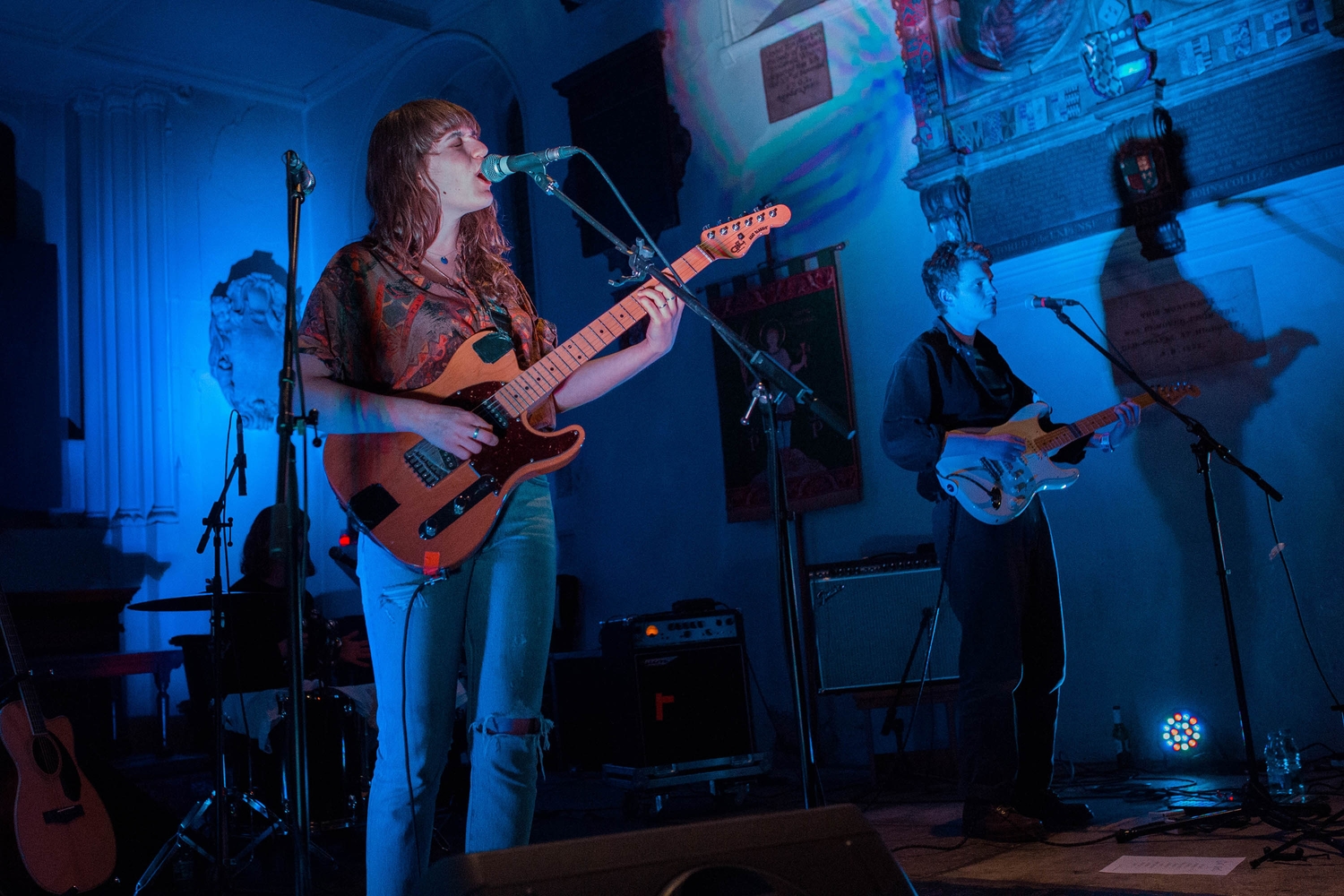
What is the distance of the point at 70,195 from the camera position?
8.48m

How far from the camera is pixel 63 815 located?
3781mm

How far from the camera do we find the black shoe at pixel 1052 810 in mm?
3650

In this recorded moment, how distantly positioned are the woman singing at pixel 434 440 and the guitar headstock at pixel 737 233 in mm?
224

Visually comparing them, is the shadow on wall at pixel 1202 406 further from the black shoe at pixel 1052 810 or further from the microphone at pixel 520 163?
the microphone at pixel 520 163

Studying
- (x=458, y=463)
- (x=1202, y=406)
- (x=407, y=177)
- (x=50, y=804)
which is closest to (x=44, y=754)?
(x=50, y=804)

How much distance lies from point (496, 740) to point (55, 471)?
7.07 metres

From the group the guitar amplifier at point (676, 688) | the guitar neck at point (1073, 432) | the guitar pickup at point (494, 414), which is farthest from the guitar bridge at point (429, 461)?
the guitar amplifier at point (676, 688)

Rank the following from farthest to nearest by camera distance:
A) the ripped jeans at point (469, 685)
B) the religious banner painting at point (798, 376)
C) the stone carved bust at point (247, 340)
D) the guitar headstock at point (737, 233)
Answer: the stone carved bust at point (247, 340) → the religious banner painting at point (798, 376) → the guitar headstock at point (737, 233) → the ripped jeans at point (469, 685)

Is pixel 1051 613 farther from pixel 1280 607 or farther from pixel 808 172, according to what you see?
pixel 808 172

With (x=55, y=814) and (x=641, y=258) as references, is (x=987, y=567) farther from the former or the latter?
(x=55, y=814)

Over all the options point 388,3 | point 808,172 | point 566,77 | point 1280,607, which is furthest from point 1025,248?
point 388,3

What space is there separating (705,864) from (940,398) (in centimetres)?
259

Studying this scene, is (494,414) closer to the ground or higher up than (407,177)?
closer to the ground

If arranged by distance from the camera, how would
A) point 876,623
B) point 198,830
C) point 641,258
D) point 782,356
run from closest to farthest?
point 641,258, point 198,830, point 876,623, point 782,356
